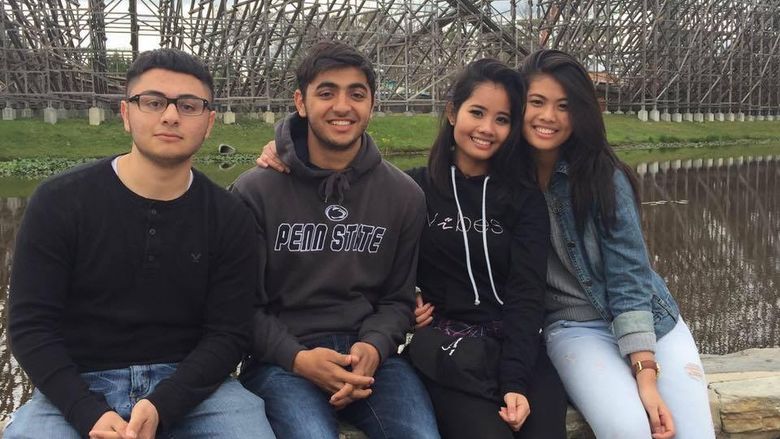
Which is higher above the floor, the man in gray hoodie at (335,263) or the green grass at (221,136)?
the man in gray hoodie at (335,263)

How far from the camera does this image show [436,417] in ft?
9.40

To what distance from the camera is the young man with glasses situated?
2.47m

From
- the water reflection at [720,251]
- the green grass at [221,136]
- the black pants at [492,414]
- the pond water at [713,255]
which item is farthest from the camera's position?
the green grass at [221,136]

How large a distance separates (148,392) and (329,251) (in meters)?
0.87

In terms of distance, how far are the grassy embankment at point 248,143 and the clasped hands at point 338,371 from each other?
12337mm

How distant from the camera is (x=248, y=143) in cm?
2219

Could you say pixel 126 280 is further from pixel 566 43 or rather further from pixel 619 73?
pixel 619 73

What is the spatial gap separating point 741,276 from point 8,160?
16.9 metres

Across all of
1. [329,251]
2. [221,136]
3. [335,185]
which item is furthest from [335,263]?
[221,136]

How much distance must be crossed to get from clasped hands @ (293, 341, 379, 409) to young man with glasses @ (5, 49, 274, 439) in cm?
23

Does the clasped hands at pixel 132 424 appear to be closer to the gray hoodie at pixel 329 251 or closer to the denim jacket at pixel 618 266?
the gray hoodie at pixel 329 251

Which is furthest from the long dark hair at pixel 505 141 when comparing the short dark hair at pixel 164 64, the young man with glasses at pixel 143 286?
the short dark hair at pixel 164 64

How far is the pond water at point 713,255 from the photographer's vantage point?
5871 mm

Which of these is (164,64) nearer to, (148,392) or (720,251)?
(148,392)
